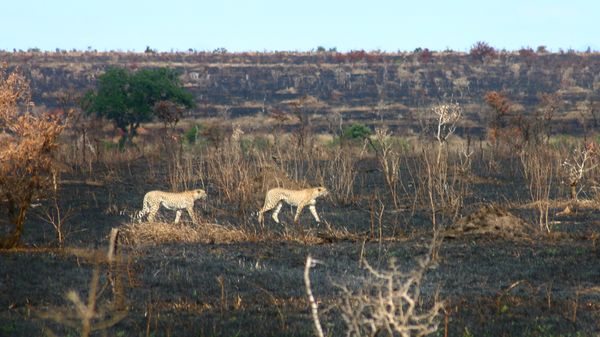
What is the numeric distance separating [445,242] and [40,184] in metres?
5.76

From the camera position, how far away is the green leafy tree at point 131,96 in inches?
1435

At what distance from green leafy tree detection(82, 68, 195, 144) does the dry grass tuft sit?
20.2m

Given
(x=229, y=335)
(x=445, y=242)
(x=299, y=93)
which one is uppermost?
(x=229, y=335)

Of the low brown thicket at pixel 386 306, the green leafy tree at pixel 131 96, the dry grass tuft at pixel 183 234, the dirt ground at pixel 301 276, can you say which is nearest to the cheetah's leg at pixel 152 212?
the dirt ground at pixel 301 276

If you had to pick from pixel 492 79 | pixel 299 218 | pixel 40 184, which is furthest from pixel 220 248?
→ pixel 492 79

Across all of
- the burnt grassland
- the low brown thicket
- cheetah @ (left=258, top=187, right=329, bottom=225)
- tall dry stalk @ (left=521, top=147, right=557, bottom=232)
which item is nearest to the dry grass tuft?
the burnt grassland

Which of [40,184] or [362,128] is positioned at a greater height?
[40,184]

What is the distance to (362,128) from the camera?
3988 cm

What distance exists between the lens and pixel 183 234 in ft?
52.9

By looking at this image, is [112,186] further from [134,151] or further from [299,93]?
[299,93]

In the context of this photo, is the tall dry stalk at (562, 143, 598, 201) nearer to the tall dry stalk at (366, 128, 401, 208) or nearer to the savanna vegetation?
the savanna vegetation

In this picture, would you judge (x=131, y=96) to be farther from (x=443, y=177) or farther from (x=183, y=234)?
(x=183, y=234)

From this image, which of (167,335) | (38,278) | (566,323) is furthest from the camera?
(38,278)

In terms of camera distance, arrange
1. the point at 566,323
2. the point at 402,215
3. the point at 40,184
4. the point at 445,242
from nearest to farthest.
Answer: the point at 566,323 < the point at 40,184 < the point at 445,242 < the point at 402,215
